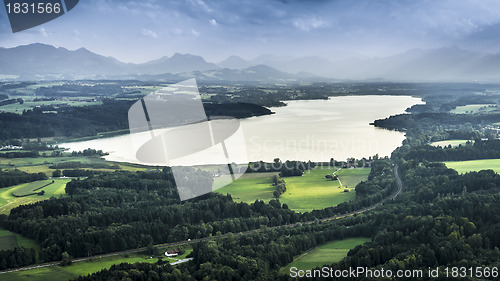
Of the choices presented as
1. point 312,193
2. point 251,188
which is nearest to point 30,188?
point 251,188

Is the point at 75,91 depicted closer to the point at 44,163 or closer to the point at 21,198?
the point at 44,163

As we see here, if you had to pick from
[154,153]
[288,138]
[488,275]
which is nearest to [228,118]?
[288,138]

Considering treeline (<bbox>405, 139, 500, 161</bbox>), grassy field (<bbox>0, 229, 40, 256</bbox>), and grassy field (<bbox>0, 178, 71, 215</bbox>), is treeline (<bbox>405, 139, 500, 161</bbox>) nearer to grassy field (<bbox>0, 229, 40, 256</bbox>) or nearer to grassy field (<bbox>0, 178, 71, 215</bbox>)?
grassy field (<bbox>0, 178, 71, 215</bbox>)

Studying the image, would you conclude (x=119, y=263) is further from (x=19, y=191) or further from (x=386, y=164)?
(x=386, y=164)

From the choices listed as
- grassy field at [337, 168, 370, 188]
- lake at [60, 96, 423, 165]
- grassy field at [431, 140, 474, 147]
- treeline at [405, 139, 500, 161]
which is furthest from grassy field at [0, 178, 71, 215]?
grassy field at [431, 140, 474, 147]

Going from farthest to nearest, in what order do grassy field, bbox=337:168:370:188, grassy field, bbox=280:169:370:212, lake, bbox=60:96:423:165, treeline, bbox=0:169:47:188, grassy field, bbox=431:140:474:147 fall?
grassy field, bbox=431:140:474:147
lake, bbox=60:96:423:165
treeline, bbox=0:169:47:188
grassy field, bbox=337:168:370:188
grassy field, bbox=280:169:370:212

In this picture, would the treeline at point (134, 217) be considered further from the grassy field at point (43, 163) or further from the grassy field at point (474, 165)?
the grassy field at point (43, 163)

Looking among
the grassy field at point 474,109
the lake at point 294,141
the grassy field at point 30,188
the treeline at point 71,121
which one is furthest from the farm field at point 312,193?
the grassy field at point 474,109
